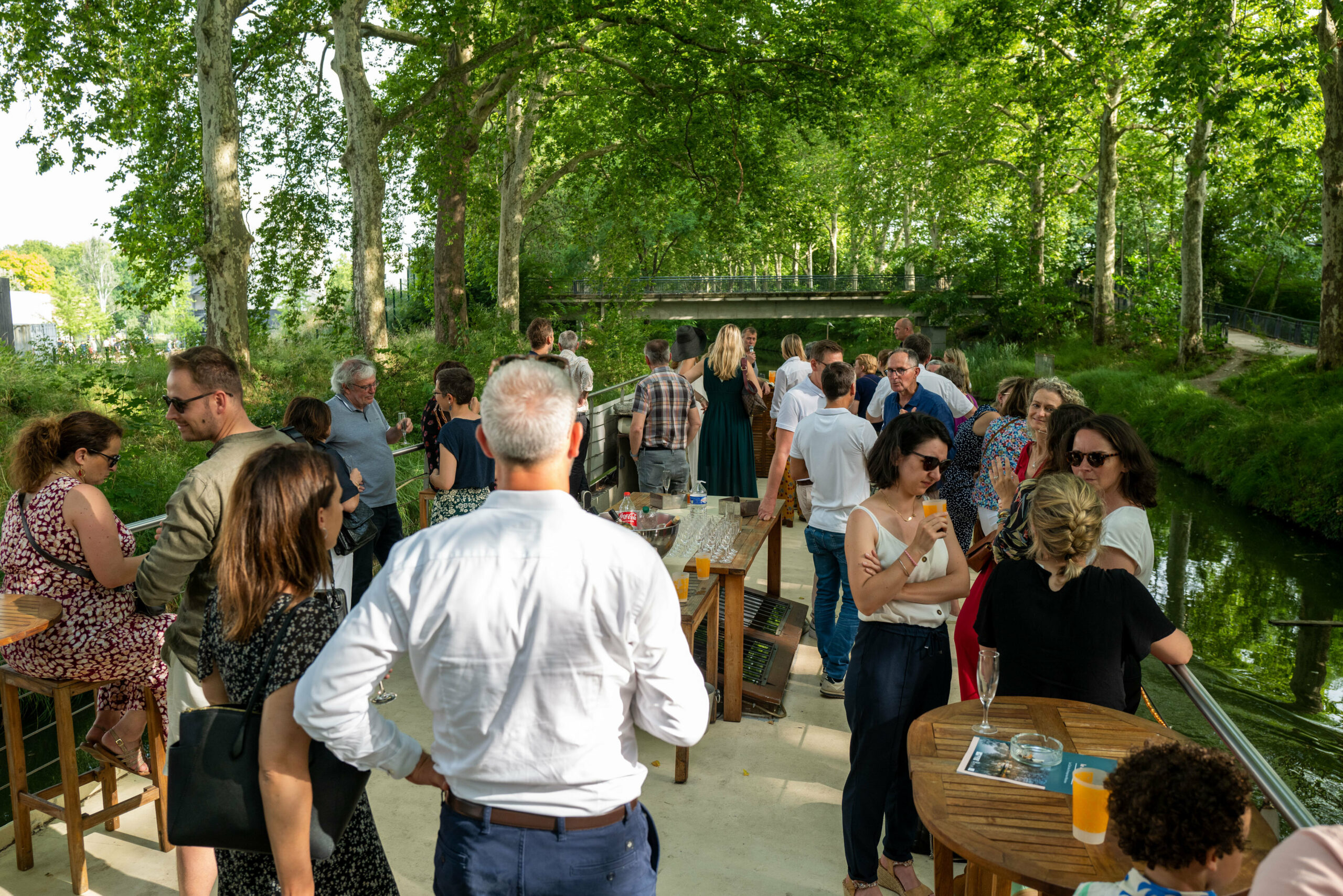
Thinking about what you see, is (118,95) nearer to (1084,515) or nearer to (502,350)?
(502,350)

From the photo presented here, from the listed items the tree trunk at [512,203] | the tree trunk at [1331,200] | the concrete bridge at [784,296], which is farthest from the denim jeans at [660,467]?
the concrete bridge at [784,296]

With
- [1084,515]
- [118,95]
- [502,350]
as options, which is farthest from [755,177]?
[1084,515]

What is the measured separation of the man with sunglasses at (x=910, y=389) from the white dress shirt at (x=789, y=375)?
5.69 feet

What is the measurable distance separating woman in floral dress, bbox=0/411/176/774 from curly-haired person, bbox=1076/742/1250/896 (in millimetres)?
3067

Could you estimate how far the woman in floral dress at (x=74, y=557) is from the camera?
309 cm

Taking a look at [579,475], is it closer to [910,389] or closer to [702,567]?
[910,389]

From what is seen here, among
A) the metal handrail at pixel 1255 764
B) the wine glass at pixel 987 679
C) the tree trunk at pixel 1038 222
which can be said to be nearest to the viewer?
the metal handrail at pixel 1255 764

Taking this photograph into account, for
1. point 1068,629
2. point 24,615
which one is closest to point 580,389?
point 24,615

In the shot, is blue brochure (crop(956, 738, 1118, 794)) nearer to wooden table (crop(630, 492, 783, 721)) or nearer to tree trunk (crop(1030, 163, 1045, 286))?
wooden table (crop(630, 492, 783, 721))

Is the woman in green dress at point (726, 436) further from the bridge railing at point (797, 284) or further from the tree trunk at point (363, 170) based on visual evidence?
the bridge railing at point (797, 284)

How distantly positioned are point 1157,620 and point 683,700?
1.55m

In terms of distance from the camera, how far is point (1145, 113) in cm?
1603

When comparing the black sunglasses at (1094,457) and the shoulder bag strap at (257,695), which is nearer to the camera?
the shoulder bag strap at (257,695)

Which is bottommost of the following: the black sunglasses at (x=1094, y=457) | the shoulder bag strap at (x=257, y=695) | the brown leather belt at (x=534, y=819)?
the brown leather belt at (x=534, y=819)
